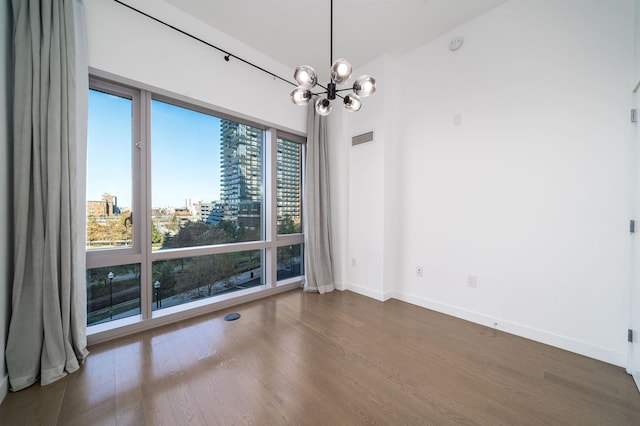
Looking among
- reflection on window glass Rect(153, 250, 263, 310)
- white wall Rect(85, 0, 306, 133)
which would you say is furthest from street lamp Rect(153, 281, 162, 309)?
white wall Rect(85, 0, 306, 133)

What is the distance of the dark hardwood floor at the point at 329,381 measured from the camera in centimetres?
142

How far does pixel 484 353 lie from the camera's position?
6.76 feet

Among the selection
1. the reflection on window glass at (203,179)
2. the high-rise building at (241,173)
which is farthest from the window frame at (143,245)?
the high-rise building at (241,173)

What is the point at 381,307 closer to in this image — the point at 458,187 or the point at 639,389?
the point at 458,187

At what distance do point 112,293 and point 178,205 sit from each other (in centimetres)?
105

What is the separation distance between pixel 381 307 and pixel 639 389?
6.55ft

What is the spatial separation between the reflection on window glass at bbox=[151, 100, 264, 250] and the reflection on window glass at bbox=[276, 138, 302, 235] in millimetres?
305

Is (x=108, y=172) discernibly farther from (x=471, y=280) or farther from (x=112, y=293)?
(x=471, y=280)

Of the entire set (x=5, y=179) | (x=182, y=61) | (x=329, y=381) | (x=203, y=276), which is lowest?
(x=329, y=381)

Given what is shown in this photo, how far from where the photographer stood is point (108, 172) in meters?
2.26

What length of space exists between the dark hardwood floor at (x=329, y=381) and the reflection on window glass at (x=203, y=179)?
42.9 inches

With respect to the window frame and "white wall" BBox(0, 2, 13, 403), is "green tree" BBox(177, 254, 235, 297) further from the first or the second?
"white wall" BBox(0, 2, 13, 403)

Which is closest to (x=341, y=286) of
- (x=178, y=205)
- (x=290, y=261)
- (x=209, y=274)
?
(x=290, y=261)

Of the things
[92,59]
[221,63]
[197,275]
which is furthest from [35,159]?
[221,63]
